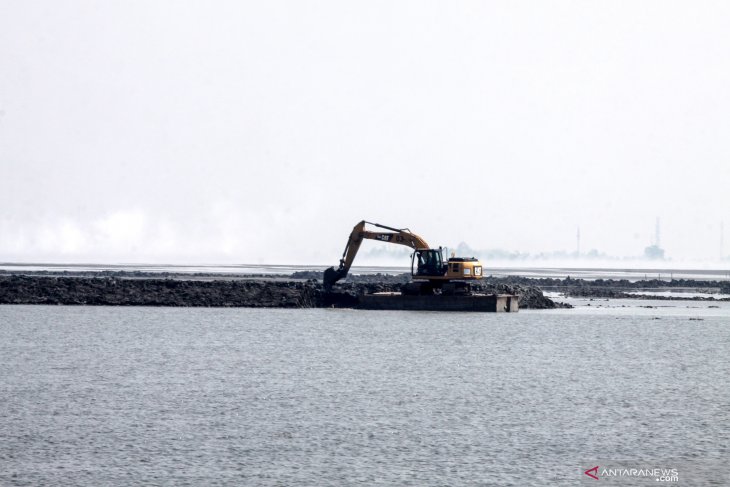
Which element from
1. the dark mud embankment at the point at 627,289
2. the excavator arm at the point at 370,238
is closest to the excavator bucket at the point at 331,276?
the excavator arm at the point at 370,238

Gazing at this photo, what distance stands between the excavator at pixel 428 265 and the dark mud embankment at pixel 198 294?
584 cm

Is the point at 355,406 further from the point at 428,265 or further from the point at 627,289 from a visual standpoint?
the point at 627,289

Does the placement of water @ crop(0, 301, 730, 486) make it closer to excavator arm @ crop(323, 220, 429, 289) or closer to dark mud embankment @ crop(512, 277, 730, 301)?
excavator arm @ crop(323, 220, 429, 289)

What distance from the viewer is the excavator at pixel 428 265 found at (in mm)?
72438

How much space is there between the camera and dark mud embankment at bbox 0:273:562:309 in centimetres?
8444

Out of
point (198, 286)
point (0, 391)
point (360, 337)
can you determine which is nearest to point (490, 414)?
point (0, 391)

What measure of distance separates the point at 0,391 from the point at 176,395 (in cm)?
569

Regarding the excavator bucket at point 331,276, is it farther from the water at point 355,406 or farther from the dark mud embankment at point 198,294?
the water at point 355,406

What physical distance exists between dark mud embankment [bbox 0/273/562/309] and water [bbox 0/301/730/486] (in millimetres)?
22319

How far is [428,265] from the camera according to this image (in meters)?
72.9

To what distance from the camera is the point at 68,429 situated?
90.3 feet

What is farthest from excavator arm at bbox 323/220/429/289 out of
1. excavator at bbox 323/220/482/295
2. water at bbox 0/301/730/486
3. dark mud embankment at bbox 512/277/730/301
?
dark mud embankment at bbox 512/277/730/301

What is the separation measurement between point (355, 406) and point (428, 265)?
40772mm

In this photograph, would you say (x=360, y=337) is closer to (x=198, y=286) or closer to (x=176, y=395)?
(x=176, y=395)
